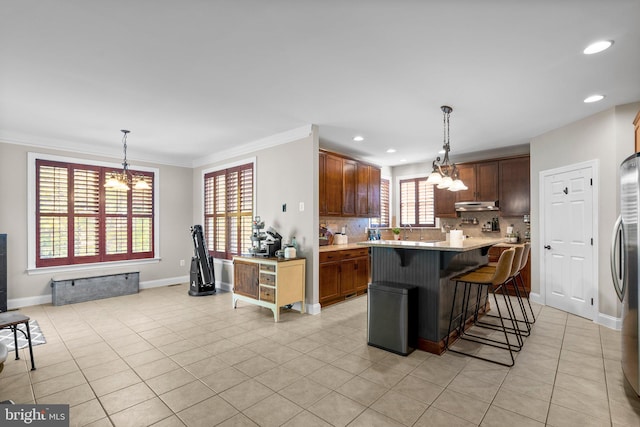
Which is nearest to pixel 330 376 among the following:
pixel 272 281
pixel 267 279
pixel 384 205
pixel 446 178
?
pixel 272 281

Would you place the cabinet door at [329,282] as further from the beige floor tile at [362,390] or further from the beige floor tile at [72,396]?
the beige floor tile at [72,396]

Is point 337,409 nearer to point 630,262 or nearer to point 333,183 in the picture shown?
point 630,262

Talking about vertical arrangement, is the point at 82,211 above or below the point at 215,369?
above

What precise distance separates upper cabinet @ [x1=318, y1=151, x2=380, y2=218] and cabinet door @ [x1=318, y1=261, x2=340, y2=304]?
90 cm

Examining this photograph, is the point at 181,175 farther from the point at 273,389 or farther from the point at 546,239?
the point at 546,239

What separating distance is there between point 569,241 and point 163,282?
7092mm

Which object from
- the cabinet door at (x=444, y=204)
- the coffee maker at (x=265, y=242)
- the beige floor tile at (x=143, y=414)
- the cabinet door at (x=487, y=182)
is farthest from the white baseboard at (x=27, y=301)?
the cabinet door at (x=487, y=182)

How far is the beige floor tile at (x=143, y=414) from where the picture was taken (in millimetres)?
2086

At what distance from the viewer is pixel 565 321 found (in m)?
4.12

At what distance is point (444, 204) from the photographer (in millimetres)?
6613

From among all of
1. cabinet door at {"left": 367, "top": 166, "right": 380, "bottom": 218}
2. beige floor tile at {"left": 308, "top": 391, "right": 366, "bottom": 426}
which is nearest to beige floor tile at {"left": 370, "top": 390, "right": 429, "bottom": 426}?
beige floor tile at {"left": 308, "top": 391, "right": 366, "bottom": 426}

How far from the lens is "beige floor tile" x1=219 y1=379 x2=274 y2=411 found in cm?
230

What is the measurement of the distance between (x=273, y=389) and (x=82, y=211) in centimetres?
497

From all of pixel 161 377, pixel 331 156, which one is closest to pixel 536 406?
pixel 161 377
